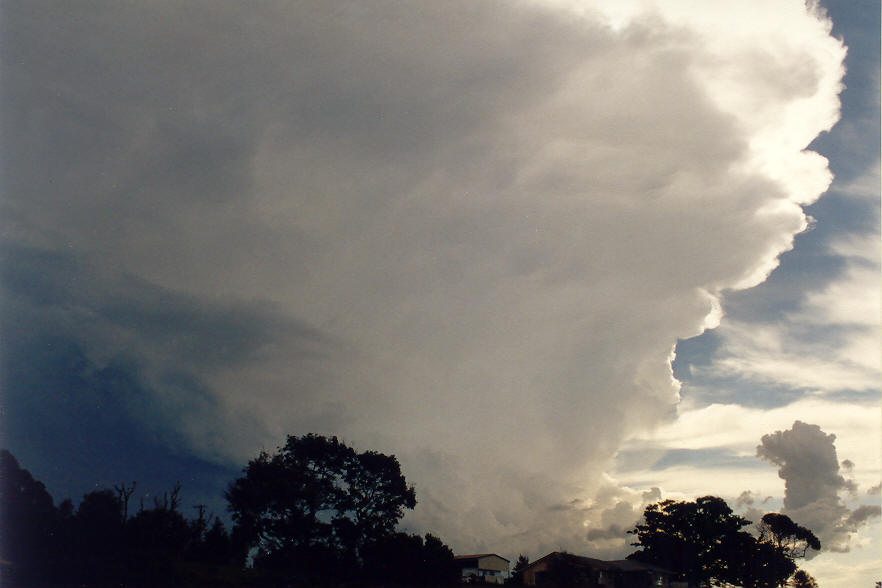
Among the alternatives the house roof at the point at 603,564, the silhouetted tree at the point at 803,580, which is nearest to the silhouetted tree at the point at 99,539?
the house roof at the point at 603,564

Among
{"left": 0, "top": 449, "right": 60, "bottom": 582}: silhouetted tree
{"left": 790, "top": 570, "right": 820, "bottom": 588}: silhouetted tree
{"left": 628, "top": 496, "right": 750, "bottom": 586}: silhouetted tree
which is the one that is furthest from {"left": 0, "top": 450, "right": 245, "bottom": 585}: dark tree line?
{"left": 790, "top": 570, "right": 820, "bottom": 588}: silhouetted tree

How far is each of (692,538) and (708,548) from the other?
121 inches

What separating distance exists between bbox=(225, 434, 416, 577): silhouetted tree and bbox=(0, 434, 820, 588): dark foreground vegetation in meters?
0.14

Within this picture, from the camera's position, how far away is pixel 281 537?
84000 millimetres

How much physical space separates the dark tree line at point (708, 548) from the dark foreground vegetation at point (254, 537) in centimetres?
2243

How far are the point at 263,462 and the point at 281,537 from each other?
11017 mm

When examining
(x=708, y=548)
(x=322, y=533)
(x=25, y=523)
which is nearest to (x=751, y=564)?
(x=708, y=548)

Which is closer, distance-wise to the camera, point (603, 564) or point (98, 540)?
point (98, 540)

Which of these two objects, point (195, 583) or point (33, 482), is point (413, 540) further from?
point (33, 482)

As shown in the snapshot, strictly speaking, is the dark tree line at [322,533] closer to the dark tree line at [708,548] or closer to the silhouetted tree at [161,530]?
the silhouetted tree at [161,530]

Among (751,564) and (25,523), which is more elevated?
(25,523)

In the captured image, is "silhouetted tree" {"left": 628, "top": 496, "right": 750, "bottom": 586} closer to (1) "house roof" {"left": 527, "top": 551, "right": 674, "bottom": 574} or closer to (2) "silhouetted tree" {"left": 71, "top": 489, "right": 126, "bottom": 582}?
(1) "house roof" {"left": 527, "top": 551, "right": 674, "bottom": 574}

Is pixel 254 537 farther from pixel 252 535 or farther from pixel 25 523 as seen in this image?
pixel 25 523

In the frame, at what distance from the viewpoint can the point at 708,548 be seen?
113 m
